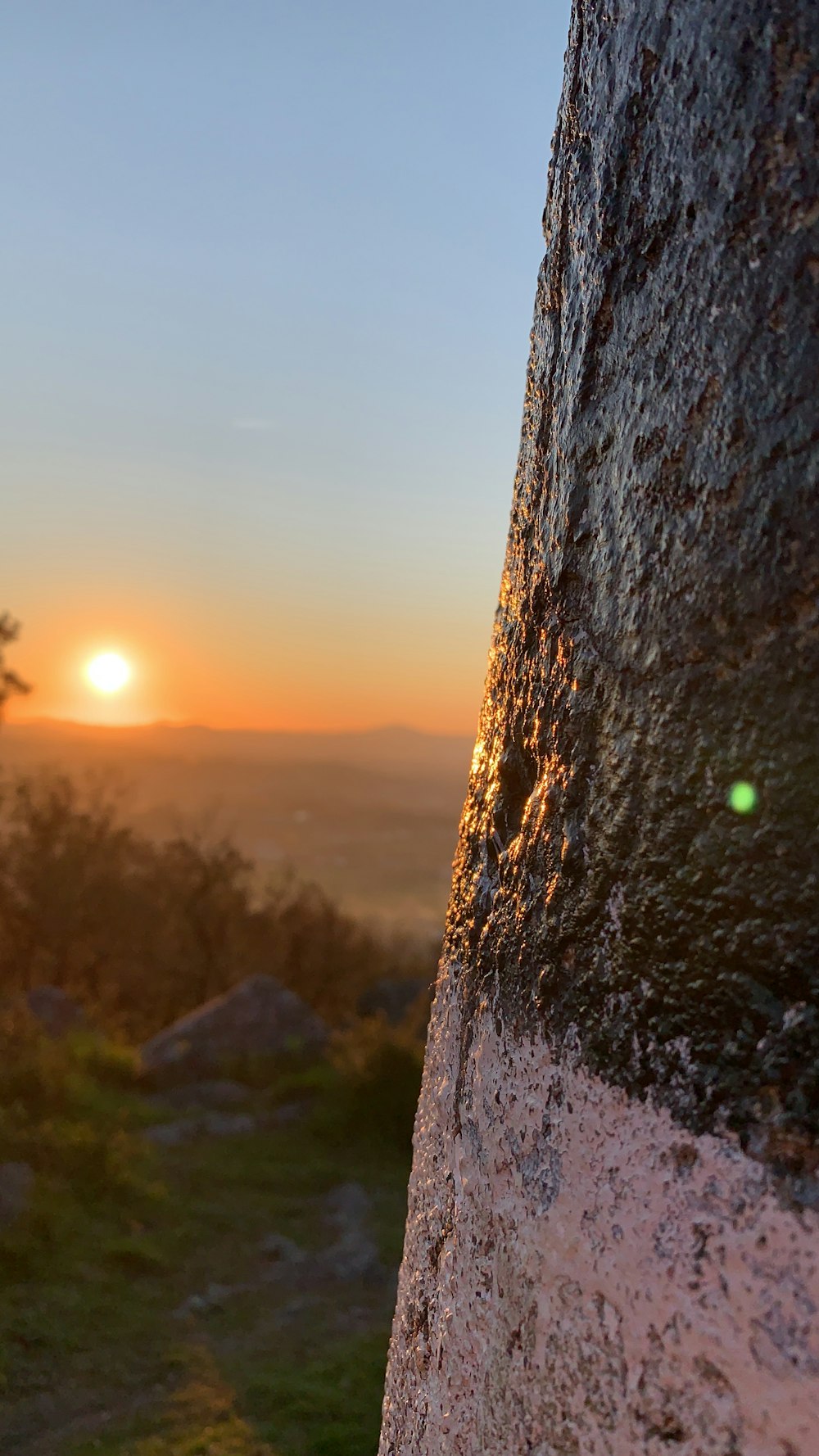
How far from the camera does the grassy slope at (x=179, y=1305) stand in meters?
4.65

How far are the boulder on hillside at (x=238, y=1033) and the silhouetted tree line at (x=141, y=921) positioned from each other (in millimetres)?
1454

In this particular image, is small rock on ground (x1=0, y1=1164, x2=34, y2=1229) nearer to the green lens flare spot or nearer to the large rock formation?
the large rock formation

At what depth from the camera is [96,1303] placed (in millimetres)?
5891

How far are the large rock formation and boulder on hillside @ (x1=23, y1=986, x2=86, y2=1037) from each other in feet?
35.5

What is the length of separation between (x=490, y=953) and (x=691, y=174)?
0.86 m

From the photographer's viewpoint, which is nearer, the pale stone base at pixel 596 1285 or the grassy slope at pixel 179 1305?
the pale stone base at pixel 596 1285

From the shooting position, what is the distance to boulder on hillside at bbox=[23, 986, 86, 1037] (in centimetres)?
1145

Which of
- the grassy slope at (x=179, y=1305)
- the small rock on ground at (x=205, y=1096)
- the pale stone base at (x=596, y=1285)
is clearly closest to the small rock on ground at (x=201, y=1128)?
the grassy slope at (x=179, y=1305)

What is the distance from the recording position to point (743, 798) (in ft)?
3.39

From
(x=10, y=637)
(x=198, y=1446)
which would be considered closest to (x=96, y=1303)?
(x=198, y=1446)

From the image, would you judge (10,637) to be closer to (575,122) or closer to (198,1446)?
(198,1446)

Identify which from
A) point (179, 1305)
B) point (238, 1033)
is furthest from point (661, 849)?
point (238, 1033)

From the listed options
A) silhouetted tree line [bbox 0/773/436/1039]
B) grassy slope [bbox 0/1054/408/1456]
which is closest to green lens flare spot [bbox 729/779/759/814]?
grassy slope [bbox 0/1054/408/1456]

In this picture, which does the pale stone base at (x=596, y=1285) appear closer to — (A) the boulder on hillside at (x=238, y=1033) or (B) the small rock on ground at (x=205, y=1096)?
(B) the small rock on ground at (x=205, y=1096)
